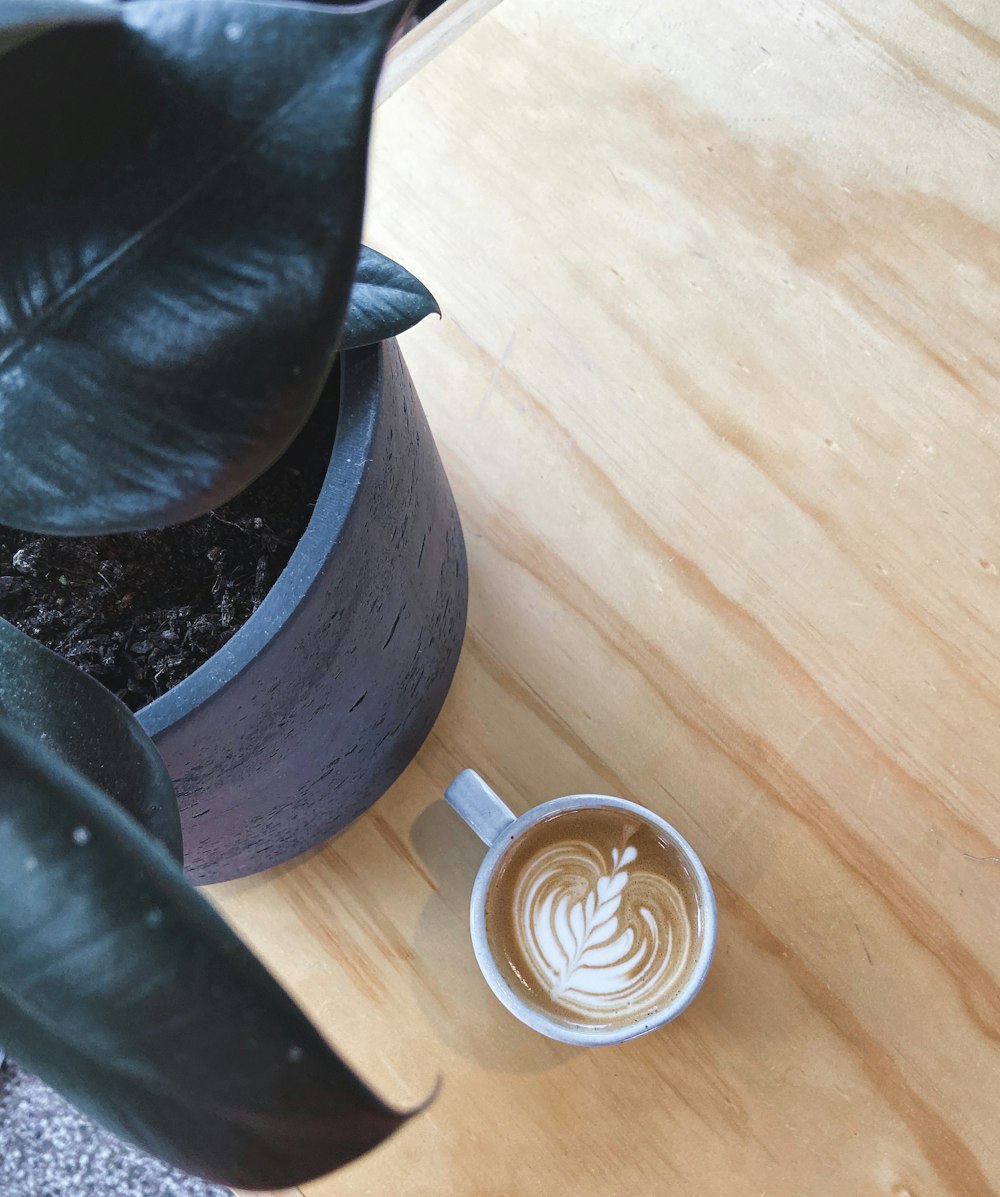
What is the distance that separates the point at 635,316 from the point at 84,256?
0.39 metres

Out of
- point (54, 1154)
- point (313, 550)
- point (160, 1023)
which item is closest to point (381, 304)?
point (313, 550)

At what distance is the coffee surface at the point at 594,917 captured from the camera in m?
0.48

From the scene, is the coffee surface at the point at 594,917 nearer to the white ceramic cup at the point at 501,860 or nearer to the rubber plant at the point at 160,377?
the white ceramic cup at the point at 501,860

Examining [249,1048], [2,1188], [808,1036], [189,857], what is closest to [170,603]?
[189,857]

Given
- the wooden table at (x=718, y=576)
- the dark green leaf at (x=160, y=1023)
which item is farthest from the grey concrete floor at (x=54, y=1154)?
the dark green leaf at (x=160, y=1023)

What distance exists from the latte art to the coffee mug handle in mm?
32

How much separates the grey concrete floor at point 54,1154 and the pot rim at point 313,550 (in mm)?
675

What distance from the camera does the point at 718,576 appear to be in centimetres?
51

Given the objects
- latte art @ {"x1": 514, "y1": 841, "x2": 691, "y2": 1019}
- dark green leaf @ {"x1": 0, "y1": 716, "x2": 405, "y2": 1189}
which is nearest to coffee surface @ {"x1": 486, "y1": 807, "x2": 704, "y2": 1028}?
latte art @ {"x1": 514, "y1": 841, "x2": 691, "y2": 1019}

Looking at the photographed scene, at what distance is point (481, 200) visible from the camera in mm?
557

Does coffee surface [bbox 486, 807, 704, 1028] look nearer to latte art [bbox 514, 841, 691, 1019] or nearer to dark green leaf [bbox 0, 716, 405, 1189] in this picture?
latte art [bbox 514, 841, 691, 1019]

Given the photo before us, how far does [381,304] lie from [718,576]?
0.91 feet

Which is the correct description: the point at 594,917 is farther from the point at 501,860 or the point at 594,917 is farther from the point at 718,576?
the point at 718,576

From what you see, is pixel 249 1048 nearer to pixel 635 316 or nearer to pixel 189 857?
pixel 189 857
